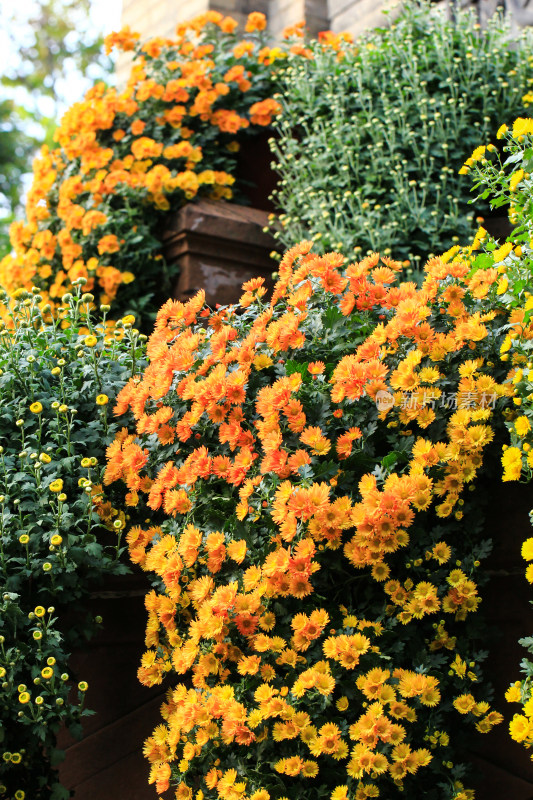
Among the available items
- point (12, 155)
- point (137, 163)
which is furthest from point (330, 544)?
point (12, 155)

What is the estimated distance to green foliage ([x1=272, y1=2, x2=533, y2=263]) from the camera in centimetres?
348

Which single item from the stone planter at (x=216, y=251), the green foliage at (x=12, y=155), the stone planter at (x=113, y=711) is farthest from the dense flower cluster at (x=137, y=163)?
the green foliage at (x=12, y=155)

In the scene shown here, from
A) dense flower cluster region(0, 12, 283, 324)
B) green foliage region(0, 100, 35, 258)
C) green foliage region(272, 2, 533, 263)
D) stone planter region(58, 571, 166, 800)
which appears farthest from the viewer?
green foliage region(0, 100, 35, 258)

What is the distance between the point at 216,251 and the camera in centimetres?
381

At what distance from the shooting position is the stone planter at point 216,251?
3764mm

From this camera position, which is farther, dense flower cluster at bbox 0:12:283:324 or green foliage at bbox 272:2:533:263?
dense flower cluster at bbox 0:12:283:324

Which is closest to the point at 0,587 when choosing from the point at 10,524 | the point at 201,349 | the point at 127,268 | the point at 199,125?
the point at 10,524

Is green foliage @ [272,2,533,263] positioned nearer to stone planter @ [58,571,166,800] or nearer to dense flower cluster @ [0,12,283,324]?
dense flower cluster @ [0,12,283,324]

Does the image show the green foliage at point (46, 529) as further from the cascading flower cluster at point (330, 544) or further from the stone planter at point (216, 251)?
the stone planter at point (216, 251)

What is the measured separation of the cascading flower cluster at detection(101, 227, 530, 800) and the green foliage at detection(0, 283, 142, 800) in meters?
0.16

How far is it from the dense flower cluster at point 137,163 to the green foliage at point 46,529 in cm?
153

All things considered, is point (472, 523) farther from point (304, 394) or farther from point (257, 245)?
point (257, 245)

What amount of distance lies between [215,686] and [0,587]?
1.81ft

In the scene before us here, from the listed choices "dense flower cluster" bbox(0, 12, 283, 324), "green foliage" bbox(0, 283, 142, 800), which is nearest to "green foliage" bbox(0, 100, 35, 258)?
"dense flower cluster" bbox(0, 12, 283, 324)
